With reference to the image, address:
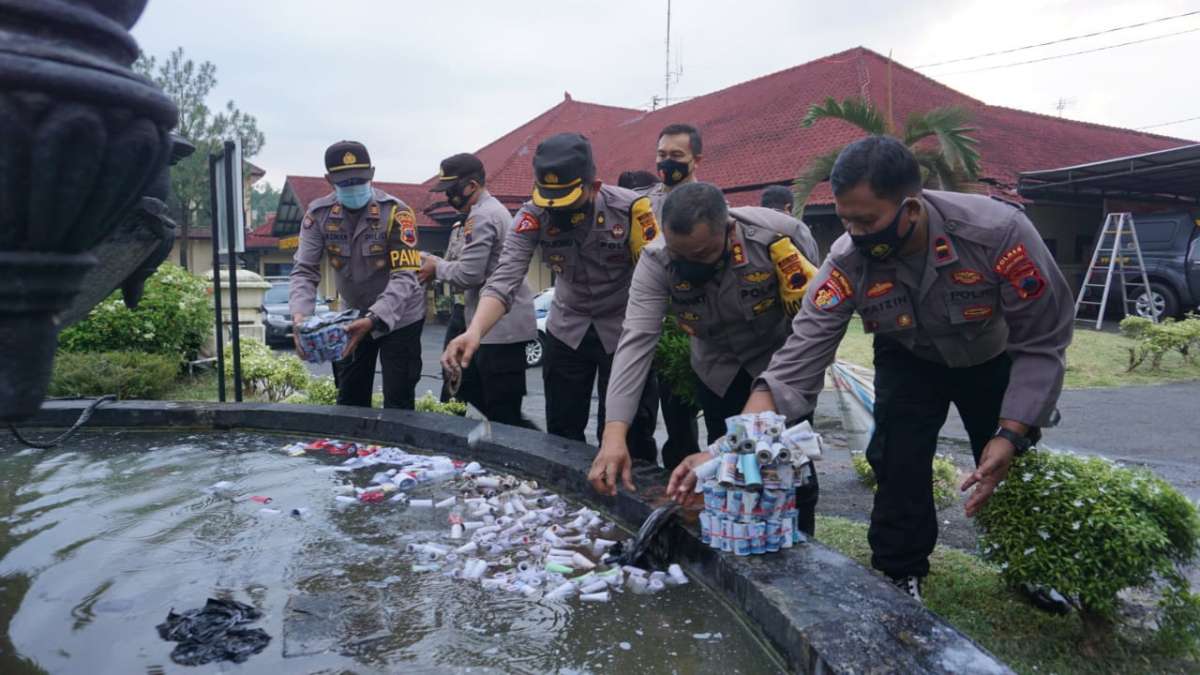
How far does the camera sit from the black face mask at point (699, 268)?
3.36 m

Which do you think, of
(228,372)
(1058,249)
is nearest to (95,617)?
(228,372)

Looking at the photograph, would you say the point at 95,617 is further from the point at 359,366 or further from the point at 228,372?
the point at 228,372

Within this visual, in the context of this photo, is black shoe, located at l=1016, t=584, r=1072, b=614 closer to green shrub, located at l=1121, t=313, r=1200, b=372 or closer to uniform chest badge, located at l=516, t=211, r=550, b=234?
uniform chest badge, located at l=516, t=211, r=550, b=234

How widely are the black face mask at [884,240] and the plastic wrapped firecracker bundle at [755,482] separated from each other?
0.66 m

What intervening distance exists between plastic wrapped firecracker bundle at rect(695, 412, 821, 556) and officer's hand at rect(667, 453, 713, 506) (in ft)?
0.40

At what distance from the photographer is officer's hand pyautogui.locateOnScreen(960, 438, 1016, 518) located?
9.18ft

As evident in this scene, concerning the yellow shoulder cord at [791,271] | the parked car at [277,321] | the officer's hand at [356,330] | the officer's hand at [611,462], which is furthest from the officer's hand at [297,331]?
the parked car at [277,321]

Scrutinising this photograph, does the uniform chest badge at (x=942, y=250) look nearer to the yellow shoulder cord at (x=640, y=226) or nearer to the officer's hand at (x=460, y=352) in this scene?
the yellow shoulder cord at (x=640, y=226)

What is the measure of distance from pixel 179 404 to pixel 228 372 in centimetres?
308

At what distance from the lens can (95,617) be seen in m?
2.53

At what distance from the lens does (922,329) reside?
3.06m

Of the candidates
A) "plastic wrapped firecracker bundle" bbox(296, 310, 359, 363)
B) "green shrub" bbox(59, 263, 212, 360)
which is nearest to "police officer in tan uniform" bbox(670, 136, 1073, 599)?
"plastic wrapped firecracker bundle" bbox(296, 310, 359, 363)

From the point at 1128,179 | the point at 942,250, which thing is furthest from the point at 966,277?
the point at 1128,179

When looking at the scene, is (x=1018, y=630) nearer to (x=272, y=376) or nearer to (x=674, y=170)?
(x=674, y=170)
